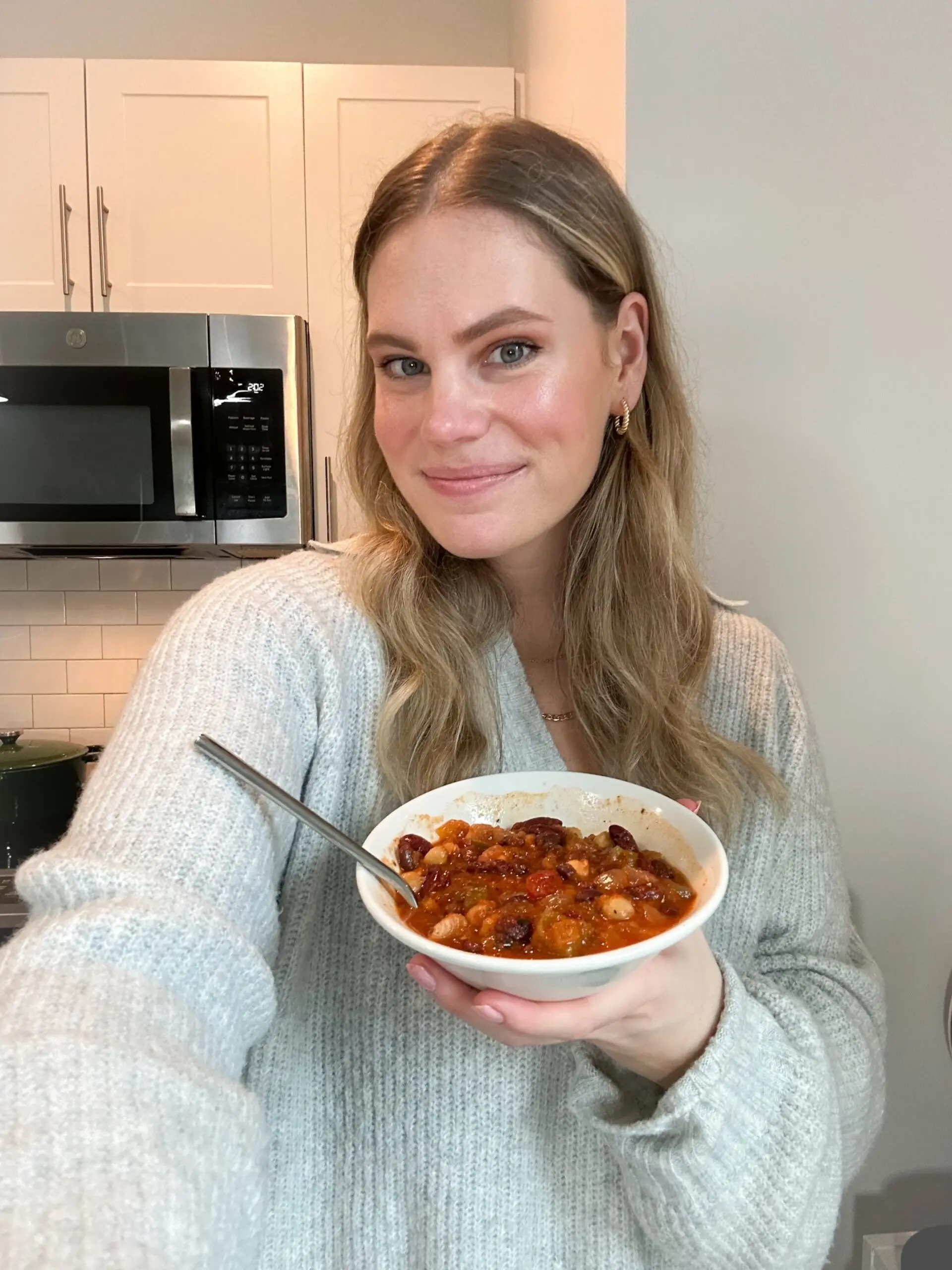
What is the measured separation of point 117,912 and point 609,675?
61 cm

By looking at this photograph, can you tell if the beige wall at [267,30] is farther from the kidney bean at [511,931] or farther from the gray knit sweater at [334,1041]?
the kidney bean at [511,931]

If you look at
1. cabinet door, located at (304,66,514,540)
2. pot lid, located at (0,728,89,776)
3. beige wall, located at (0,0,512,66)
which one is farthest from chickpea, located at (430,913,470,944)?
beige wall, located at (0,0,512,66)

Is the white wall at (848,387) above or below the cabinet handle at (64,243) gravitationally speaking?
below

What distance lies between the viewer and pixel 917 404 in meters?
1.16

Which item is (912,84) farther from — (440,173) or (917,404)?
(440,173)

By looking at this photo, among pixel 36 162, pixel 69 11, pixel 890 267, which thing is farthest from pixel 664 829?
pixel 69 11

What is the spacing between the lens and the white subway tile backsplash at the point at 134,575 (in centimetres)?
221

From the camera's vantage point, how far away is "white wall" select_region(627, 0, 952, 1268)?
1106 mm

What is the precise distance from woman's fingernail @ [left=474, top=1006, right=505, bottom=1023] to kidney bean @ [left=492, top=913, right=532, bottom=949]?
36 mm

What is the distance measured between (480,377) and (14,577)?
1.87m

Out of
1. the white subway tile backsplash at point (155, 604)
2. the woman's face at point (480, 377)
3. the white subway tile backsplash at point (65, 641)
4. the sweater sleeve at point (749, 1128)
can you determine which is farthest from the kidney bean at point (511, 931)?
the white subway tile backsplash at point (65, 641)

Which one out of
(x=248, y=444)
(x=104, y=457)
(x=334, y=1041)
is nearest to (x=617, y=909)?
(x=334, y=1041)

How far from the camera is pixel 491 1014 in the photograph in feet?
1.64

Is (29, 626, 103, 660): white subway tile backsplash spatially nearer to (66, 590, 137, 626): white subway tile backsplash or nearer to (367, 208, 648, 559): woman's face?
(66, 590, 137, 626): white subway tile backsplash
